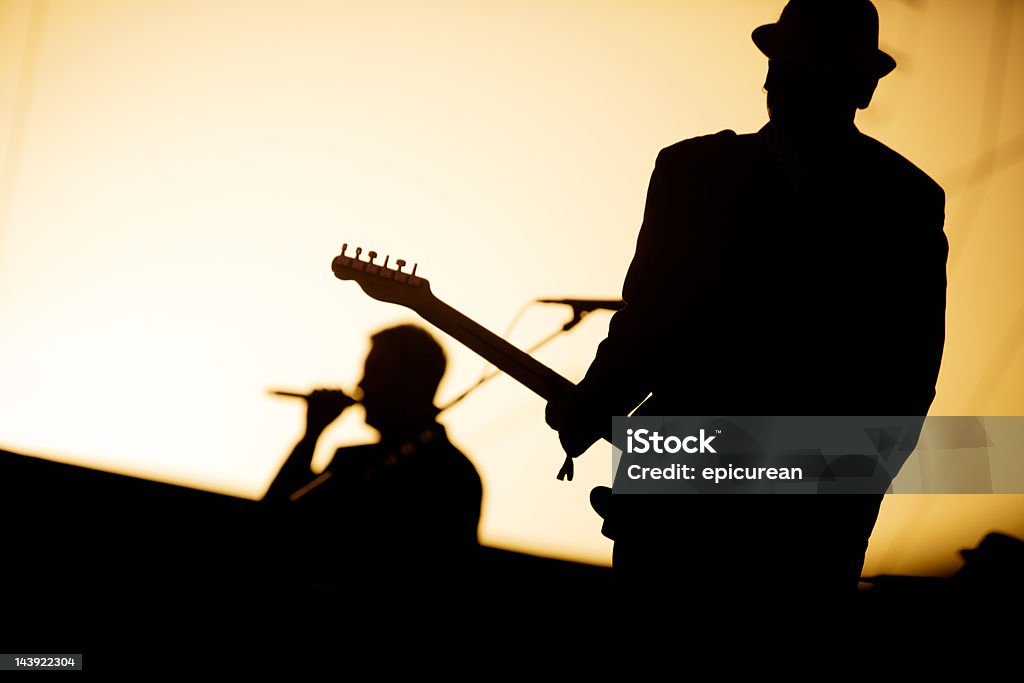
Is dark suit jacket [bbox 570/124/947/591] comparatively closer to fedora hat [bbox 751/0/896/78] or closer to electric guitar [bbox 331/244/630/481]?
fedora hat [bbox 751/0/896/78]

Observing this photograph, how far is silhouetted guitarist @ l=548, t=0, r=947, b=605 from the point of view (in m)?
0.85

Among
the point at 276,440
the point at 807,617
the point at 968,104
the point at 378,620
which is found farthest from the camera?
the point at 968,104

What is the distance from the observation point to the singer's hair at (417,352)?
206 centimetres

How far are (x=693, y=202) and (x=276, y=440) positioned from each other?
1719 mm

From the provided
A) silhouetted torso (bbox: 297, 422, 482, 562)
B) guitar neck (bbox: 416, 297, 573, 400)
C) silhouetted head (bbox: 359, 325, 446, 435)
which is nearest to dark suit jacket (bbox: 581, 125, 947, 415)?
guitar neck (bbox: 416, 297, 573, 400)

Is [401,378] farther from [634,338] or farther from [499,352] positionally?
[634,338]

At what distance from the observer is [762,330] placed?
849mm

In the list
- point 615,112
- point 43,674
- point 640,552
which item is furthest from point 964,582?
point 43,674

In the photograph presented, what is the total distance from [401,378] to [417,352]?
0.30ft

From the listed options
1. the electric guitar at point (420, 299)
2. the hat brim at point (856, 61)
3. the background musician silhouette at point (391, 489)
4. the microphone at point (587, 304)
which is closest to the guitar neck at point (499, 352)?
the electric guitar at point (420, 299)

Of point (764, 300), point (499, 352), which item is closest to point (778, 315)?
point (764, 300)

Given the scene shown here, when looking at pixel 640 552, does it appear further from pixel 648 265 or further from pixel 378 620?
pixel 378 620

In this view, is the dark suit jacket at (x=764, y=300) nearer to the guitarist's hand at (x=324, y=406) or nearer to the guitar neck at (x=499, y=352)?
the guitar neck at (x=499, y=352)

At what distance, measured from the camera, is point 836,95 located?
893mm
